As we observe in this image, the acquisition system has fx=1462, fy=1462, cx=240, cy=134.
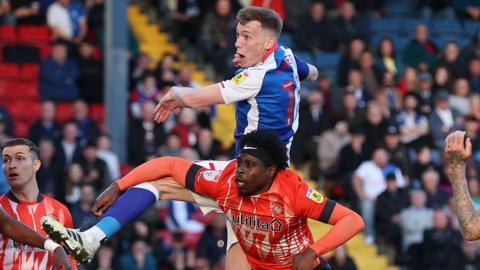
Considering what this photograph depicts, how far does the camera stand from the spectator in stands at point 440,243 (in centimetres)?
1742

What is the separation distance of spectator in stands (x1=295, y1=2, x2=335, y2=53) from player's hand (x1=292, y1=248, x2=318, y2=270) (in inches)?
403

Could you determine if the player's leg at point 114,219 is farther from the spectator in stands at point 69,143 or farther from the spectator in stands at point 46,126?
the spectator in stands at point 46,126

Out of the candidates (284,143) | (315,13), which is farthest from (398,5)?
(284,143)

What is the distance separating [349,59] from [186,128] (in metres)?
2.98

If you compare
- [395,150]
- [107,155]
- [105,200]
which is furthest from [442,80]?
[105,200]

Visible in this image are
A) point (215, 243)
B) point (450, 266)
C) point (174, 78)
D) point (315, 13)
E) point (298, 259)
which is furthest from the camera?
point (315, 13)

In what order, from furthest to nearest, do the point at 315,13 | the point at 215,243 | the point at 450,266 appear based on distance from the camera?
1. the point at 315,13
2. the point at 450,266
3. the point at 215,243

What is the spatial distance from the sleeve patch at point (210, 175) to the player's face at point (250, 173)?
0.20 m

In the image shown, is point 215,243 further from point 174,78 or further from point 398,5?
point 398,5

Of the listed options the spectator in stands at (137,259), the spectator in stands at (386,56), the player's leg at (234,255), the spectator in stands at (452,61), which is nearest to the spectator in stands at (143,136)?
the spectator in stands at (137,259)

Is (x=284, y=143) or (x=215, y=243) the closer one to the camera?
(x=284, y=143)

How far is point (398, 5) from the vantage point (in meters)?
23.1

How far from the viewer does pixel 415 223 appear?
17.7m

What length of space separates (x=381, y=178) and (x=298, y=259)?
802 centimetres
